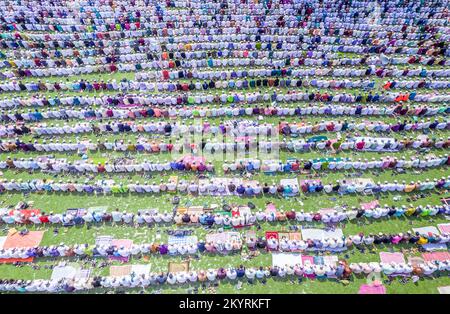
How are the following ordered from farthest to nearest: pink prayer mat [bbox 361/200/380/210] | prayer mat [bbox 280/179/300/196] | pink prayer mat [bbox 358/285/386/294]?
prayer mat [bbox 280/179/300/196] < pink prayer mat [bbox 361/200/380/210] < pink prayer mat [bbox 358/285/386/294]

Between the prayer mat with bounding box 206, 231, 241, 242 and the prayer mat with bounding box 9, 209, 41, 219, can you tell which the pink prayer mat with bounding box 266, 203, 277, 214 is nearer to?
the prayer mat with bounding box 206, 231, 241, 242

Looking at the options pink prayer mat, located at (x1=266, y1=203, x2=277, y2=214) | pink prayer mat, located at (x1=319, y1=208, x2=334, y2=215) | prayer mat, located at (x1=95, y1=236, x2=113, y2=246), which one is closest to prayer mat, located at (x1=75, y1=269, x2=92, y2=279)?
prayer mat, located at (x1=95, y1=236, x2=113, y2=246)

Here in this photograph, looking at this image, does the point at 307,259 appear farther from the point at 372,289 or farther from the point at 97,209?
the point at 97,209

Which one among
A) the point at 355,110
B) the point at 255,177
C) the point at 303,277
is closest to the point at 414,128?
the point at 355,110

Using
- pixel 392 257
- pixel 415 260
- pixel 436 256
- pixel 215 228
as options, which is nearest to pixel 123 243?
pixel 215 228

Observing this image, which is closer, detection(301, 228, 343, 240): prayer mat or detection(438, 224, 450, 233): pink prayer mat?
detection(301, 228, 343, 240): prayer mat
